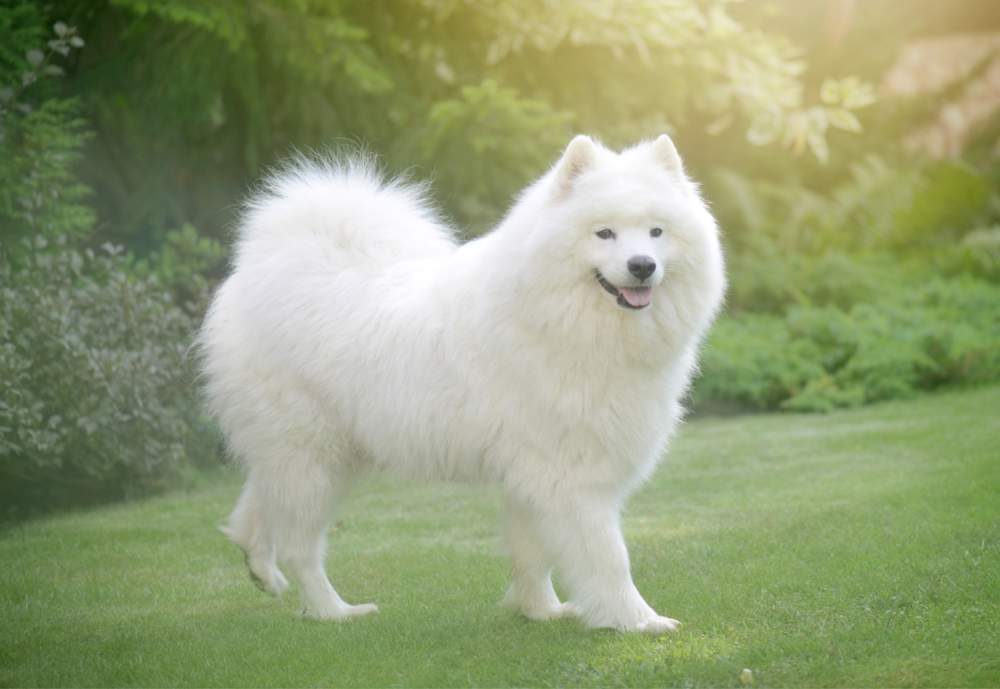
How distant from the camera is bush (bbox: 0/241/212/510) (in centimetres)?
703

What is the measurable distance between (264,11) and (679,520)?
5.18 m

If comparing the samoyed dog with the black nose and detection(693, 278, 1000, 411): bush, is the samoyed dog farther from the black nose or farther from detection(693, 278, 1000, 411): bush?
detection(693, 278, 1000, 411): bush

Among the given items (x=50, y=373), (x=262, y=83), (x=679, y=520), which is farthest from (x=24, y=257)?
(x=679, y=520)

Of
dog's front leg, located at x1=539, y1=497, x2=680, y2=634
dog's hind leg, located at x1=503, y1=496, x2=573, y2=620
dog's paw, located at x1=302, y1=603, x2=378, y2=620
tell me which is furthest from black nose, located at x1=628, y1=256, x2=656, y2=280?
dog's paw, located at x1=302, y1=603, x2=378, y2=620

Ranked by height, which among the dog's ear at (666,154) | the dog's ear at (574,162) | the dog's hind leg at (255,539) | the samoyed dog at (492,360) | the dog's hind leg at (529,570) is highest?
the dog's ear at (666,154)

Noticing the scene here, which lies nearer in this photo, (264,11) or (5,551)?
(5,551)

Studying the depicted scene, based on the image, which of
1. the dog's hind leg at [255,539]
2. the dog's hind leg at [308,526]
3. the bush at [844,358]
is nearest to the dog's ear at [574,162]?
the dog's hind leg at [308,526]

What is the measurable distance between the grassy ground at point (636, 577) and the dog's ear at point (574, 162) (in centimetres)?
161

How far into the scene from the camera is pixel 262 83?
10.5m

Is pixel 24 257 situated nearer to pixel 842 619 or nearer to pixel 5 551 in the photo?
pixel 5 551

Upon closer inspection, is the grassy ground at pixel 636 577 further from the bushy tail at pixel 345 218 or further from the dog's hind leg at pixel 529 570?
the bushy tail at pixel 345 218

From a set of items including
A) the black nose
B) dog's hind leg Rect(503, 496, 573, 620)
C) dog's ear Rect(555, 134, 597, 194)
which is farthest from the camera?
dog's hind leg Rect(503, 496, 573, 620)

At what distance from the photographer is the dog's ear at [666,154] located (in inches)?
183

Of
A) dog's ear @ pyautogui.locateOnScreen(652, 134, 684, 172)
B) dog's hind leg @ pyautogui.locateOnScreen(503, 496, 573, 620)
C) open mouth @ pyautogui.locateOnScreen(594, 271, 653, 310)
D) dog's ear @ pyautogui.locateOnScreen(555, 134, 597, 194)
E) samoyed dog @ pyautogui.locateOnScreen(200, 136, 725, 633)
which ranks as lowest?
dog's hind leg @ pyautogui.locateOnScreen(503, 496, 573, 620)
